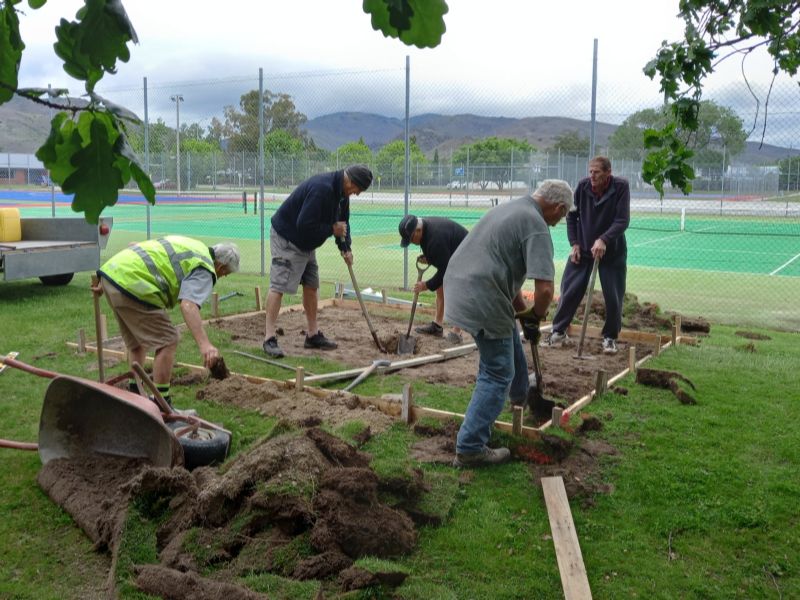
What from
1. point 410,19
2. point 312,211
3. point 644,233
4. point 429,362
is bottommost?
point 429,362

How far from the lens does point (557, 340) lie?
7.56 metres

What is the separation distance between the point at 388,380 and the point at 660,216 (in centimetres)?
2258

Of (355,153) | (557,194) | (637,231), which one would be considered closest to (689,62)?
(557,194)

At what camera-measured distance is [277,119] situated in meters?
13.8

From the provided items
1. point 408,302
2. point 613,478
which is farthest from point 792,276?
point 613,478

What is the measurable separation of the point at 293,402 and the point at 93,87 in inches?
171

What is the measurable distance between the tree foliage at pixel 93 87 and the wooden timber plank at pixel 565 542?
2547 millimetres

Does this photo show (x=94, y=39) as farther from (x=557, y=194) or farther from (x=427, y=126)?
(x=427, y=126)

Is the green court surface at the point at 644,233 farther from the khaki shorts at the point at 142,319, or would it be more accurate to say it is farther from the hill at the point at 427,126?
the khaki shorts at the point at 142,319

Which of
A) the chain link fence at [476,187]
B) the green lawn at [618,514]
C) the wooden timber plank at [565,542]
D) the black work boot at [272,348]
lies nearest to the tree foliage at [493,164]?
the chain link fence at [476,187]

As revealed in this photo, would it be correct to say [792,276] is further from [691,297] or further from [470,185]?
[470,185]

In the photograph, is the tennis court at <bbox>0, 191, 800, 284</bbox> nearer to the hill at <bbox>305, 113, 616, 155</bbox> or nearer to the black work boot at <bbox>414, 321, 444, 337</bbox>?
the hill at <bbox>305, 113, 616, 155</bbox>

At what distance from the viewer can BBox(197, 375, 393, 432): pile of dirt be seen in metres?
5.06

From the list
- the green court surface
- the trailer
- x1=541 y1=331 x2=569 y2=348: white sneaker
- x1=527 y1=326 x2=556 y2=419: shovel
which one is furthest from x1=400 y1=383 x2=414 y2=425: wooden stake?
the green court surface
